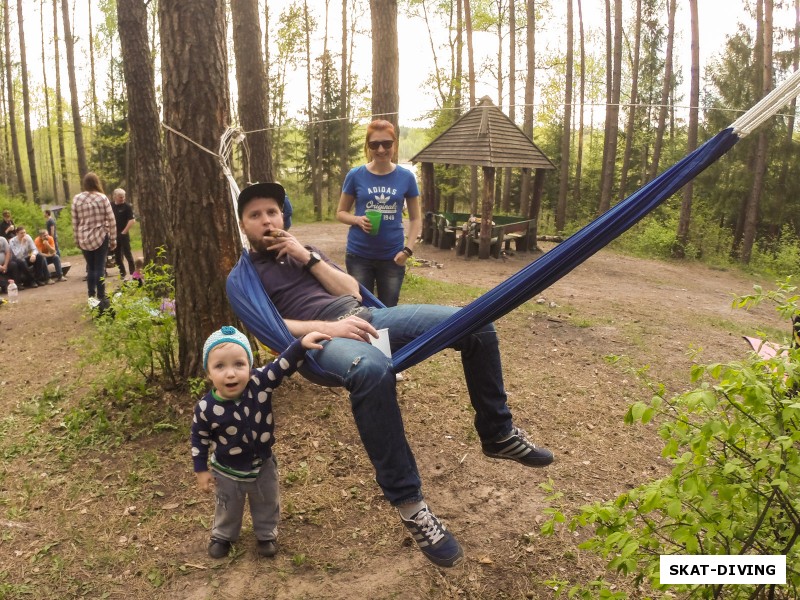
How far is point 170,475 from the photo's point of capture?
2736mm

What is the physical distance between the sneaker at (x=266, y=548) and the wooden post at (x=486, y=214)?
7784mm

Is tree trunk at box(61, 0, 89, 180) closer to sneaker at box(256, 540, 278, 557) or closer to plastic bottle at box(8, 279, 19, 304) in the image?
plastic bottle at box(8, 279, 19, 304)

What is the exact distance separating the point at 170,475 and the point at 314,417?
0.78 metres

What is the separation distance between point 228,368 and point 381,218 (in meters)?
1.57

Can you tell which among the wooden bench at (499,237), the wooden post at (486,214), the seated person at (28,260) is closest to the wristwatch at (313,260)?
the seated person at (28,260)

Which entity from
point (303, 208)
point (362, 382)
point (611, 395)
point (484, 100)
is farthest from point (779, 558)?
point (303, 208)

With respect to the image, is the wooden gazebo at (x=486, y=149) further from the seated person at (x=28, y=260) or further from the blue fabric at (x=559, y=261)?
the blue fabric at (x=559, y=261)

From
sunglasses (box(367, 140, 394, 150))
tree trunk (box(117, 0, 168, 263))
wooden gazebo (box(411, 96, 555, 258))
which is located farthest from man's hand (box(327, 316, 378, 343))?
wooden gazebo (box(411, 96, 555, 258))

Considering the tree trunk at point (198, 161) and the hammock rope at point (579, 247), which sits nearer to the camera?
the hammock rope at point (579, 247)

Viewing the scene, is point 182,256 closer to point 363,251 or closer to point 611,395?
point 363,251

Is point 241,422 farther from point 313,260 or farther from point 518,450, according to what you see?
point 518,450

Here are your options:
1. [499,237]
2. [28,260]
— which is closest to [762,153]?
[499,237]

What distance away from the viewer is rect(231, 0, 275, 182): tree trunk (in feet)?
19.4

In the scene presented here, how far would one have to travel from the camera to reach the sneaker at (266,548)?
2191mm
